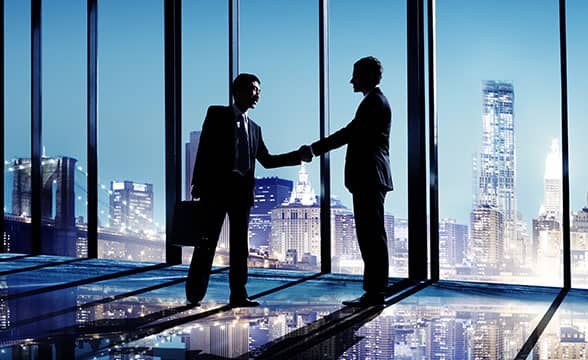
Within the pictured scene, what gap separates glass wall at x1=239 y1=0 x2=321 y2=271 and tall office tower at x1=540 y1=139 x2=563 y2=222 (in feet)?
5.36

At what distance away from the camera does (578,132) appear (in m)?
4.21

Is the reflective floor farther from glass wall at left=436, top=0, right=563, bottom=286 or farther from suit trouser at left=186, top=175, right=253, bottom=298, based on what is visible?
glass wall at left=436, top=0, right=563, bottom=286

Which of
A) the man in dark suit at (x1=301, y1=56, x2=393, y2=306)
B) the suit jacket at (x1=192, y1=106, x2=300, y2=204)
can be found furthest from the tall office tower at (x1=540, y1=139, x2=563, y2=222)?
the suit jacket at (x1=192, y1=106, x2=300, y2=204)

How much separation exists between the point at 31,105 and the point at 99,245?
161cm

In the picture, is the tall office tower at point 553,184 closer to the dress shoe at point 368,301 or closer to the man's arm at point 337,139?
the dress shoe at point 368,301

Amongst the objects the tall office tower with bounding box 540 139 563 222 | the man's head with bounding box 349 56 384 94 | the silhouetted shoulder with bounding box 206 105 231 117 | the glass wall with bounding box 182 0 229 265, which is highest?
the glass wall with bounding box 182 0 229 265

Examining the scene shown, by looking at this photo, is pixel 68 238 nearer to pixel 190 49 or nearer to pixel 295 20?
pixel 190 49

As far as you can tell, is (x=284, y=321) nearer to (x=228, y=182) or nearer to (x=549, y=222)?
(x=228, y=182)

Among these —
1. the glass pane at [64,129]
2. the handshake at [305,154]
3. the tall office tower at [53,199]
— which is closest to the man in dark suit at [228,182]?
the handshake at [305,154]

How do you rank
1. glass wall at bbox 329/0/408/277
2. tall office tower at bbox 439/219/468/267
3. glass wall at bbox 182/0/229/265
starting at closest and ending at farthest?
tall office tower at bbox 439/219/468/267 → glass wall at bbox 329/0/408/277 → glass wall at bbox 182/0/229/265

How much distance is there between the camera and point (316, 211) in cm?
502

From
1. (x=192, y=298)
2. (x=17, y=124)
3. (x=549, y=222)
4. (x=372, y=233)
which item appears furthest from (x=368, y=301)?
(x=17, y=124)

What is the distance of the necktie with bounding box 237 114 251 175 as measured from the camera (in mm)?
3514

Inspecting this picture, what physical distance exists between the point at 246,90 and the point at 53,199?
3643 millimetres
